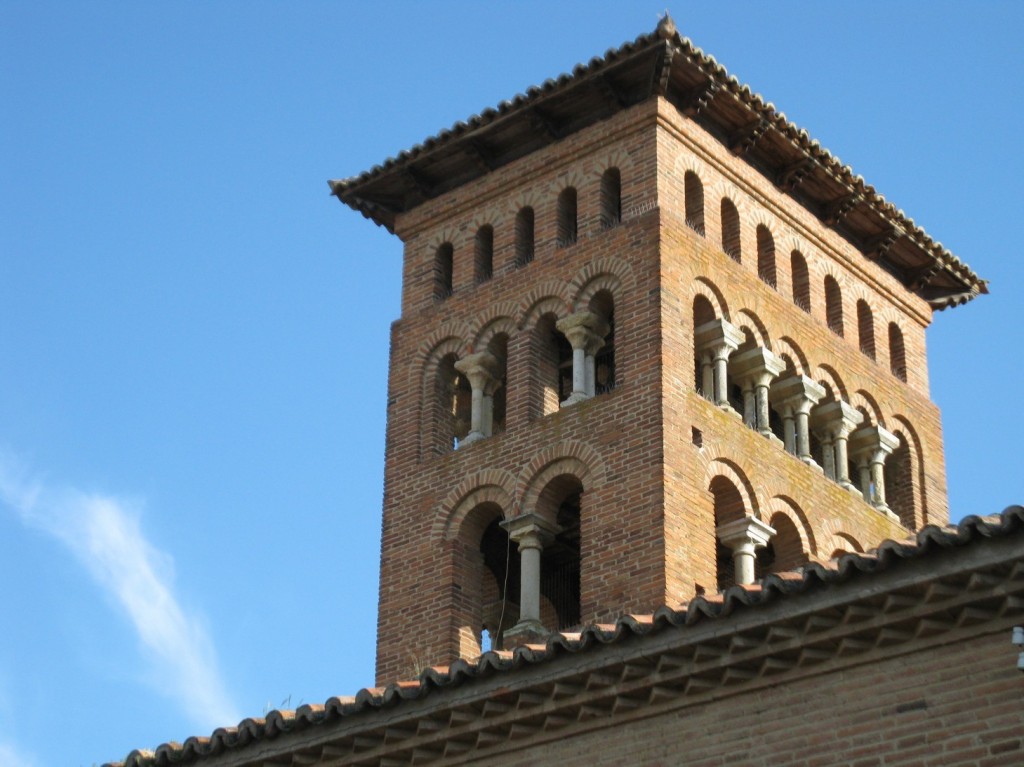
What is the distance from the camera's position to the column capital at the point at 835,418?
27.4m

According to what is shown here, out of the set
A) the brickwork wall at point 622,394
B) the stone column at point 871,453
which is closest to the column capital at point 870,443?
the stone column at point 871,453

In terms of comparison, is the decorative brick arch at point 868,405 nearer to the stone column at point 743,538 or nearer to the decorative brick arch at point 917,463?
the decorative brick arch at point 917,463

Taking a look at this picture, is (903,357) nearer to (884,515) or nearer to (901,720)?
(884,515)

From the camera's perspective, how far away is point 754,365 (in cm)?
2652

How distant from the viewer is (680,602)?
22969 millimetres

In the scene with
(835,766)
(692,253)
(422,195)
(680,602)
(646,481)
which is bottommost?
(835,766)

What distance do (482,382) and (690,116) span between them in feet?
13.4

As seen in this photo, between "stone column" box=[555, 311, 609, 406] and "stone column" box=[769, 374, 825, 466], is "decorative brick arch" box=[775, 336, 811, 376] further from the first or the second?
"stone column" box=[555, 311, 609, 406]

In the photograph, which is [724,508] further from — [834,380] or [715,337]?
[834,380]

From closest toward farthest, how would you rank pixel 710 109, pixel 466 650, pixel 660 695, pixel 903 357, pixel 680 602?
pixel 660 695 → pixel 680 602 → pixel 466 650 → pixel 710 109 → pixel 903 357

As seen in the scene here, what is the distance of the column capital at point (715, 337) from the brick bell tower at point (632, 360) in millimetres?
30

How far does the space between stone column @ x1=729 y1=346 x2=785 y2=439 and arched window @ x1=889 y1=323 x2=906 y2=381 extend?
3222 mm

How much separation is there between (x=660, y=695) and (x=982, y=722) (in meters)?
2.59

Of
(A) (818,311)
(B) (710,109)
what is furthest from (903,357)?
(B) (710,109)
